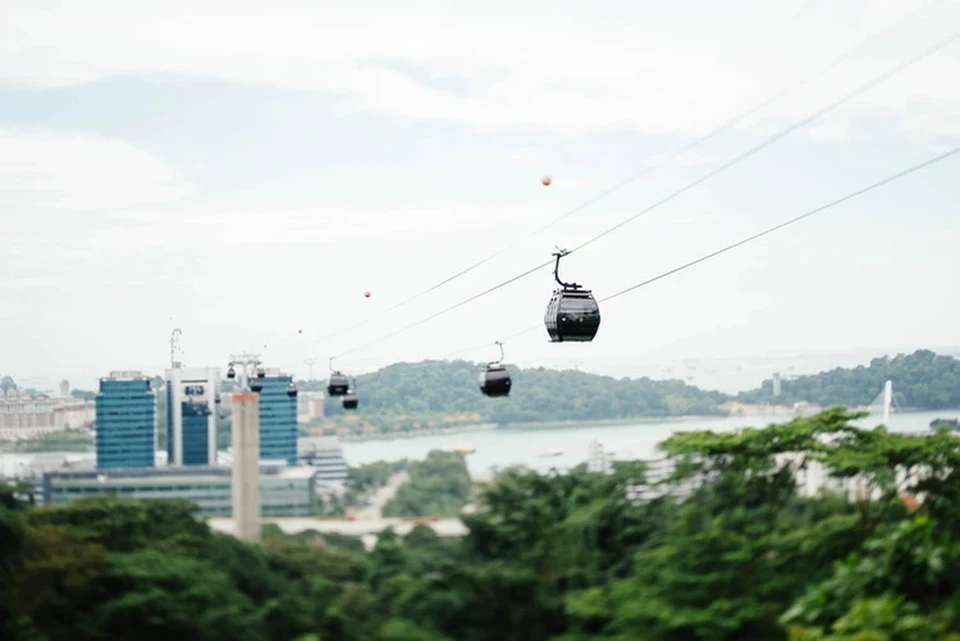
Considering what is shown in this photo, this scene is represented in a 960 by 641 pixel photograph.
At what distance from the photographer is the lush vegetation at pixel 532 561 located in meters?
7.54

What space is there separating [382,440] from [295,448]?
4.21m

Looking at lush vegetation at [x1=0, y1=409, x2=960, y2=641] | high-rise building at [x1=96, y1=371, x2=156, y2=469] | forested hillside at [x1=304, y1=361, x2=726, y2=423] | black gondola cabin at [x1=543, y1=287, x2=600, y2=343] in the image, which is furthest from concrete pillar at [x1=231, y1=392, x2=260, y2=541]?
high-rise building at [x1=96, y1=371, x2=156, y2=469]

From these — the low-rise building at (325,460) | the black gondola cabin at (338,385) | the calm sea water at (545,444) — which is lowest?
the low-rise building at (325,460)

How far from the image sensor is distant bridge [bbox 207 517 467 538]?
8.95 meters

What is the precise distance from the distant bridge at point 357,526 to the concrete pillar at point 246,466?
23 centimetres

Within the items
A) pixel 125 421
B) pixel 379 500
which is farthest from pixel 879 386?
pixel 125 421

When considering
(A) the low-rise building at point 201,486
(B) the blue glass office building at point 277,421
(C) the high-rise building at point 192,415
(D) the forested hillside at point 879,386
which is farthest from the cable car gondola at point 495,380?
(C) the high-rise building at point 192,415

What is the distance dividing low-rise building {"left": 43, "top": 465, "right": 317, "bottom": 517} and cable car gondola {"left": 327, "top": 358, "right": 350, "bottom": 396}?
3.49 ft

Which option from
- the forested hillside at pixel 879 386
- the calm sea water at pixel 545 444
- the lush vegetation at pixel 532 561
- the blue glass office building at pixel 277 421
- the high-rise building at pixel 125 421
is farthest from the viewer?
the high-rise building at pixel 125 421

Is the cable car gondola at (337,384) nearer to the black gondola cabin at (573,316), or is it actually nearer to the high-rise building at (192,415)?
the black gondola cabin at (573,316)

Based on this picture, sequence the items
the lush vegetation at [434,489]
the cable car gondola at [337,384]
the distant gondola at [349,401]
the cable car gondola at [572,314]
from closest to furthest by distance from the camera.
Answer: the cable car gondola at [572,314], the lush vegetation at [434,489], the distant gondola at [349,401], the cable car gondola at [337,384]

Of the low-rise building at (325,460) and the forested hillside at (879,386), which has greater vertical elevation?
the forested hillside at (879,386)

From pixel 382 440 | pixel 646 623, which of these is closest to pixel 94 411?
pixel 382 440

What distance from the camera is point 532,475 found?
9.59 metres
